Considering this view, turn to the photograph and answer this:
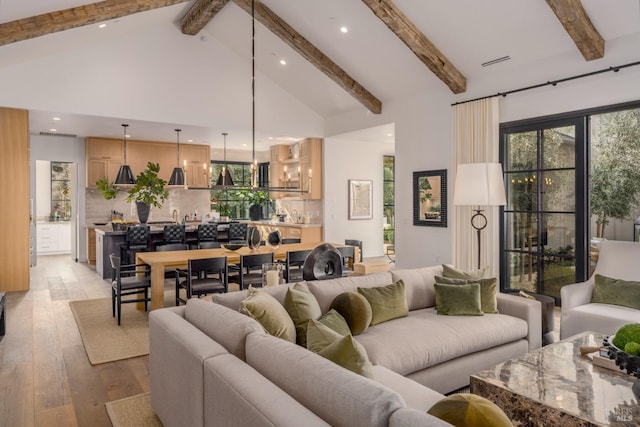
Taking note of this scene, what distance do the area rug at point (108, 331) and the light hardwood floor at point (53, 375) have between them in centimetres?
9

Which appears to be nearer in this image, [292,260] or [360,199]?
[292,260]

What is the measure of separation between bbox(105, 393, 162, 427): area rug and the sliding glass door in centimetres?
488

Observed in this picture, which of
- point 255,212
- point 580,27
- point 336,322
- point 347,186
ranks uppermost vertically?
point 580,27

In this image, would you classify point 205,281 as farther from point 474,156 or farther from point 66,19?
point 474,156

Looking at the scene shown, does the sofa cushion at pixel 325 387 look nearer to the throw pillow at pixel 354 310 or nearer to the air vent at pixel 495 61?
the throw pillow at pixel 354 310

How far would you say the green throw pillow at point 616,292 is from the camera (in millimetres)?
3771

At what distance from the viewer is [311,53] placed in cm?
733

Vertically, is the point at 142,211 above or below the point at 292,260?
above

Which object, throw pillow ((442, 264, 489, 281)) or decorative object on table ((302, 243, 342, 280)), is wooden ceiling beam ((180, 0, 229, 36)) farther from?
throw pillow ((442, 264, 489, 281))

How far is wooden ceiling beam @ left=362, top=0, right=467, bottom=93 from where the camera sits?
5422 millimetres

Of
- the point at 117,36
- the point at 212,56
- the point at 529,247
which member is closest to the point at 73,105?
the point at 117,36

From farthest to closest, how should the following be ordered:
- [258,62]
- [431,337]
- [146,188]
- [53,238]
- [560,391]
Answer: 1. [53,238]
2. [258,62]
3. [146,188]
4. [431,337]
5. [560,391]

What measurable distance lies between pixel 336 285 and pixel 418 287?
87cm

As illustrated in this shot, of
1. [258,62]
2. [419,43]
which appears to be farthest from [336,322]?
[258,62]
